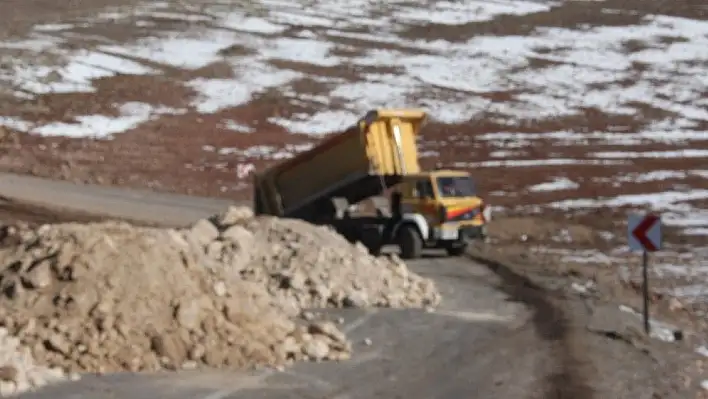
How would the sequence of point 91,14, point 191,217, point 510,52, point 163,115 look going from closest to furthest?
point 191,217, point 163,115, point 510,52, point 91,14

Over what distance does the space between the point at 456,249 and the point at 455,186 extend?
1451 mm

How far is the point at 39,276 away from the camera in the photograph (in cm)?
1238

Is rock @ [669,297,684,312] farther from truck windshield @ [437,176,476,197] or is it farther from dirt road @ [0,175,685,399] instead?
truck windshield @ [437,176,476,197]

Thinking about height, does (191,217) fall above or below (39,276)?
below

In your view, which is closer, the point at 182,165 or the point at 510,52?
the point at 182,165

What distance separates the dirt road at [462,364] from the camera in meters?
11.5

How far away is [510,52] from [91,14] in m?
26.5

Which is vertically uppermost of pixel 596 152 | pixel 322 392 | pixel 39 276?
pixel 39 276

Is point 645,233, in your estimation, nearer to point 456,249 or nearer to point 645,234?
point 645,234

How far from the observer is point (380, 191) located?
24734mm

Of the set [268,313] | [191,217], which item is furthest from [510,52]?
[268,313]

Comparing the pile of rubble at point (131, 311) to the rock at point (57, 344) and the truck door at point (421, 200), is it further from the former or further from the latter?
the truck door at point (421, 200)

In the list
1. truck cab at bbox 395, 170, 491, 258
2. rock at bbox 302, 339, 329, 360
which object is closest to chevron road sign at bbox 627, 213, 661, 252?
rock at bbox 302, 339, 329, 360

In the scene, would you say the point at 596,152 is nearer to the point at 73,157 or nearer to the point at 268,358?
the point at 73,157
